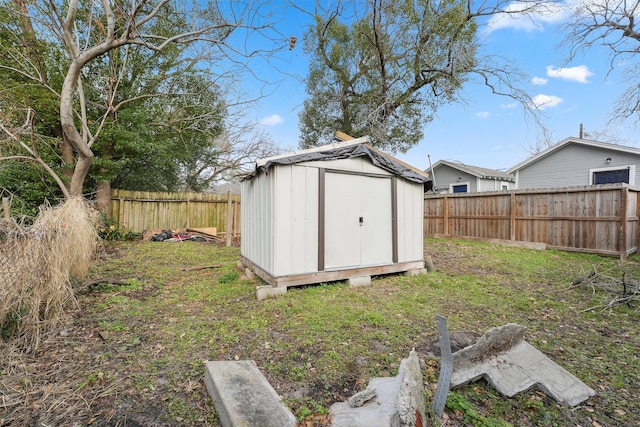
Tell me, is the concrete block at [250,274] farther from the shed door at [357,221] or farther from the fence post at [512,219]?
the fence post at [512,219]

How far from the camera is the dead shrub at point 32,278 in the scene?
257cm

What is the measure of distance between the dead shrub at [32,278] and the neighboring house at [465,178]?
1395cm

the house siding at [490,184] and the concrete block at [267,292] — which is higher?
the house siding at [490,184]

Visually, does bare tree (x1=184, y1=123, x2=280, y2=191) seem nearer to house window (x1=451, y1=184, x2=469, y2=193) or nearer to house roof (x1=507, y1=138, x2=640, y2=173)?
house window (x1=451, y1=184, x2=469, y2=193)

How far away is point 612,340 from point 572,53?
38.1 feet

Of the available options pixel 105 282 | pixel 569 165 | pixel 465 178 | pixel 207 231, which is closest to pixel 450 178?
pixel 465 178

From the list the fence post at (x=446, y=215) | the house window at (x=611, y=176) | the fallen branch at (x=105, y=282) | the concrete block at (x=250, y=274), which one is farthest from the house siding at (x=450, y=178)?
the fallen branch at (x=105, y=282)

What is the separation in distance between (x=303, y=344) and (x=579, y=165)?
1375 cm

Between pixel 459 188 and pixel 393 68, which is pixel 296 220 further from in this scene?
pixel 459 188

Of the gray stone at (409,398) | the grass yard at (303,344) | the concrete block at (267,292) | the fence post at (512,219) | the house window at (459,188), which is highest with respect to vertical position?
the house window at (459,188)

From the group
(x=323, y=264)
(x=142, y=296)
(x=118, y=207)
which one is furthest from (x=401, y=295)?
(x=118, y=207)

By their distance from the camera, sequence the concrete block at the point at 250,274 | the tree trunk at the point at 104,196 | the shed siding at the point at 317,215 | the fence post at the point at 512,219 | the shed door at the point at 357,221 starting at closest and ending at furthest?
1. the shed siding at the point at 317,215
2. the shed door at the point at 357,221
3. the concrete block at the point at 250,274
4. the fence post at the point at 512,219
5. the tree trunk at the point at 104,196

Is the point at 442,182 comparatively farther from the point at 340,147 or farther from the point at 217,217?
the point at 340,147

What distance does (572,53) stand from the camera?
32.8ft
